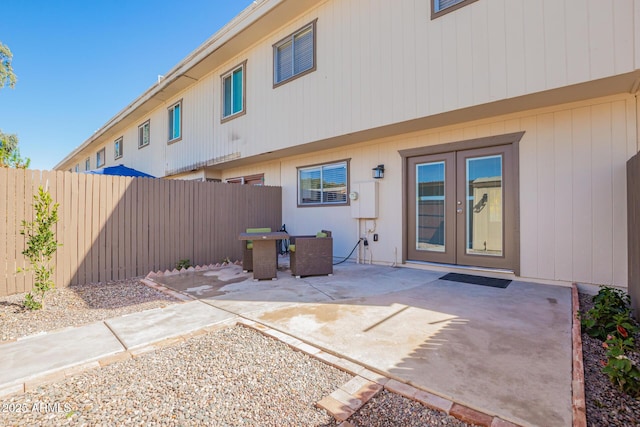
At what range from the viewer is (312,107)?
6660 millimetres

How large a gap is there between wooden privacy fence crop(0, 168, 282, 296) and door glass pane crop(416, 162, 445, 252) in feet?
13.8

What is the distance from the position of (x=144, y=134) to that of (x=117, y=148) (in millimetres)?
3887

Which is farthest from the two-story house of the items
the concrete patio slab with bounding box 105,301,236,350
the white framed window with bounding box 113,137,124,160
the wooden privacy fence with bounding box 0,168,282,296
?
the white framed window with bounding box 113,137,124,160

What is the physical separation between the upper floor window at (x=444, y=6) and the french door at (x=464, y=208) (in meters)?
2.23

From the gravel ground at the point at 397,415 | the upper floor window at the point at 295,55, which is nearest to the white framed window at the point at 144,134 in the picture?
the upper floor window at the point at 295,55

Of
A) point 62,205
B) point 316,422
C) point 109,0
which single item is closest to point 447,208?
point 316,422

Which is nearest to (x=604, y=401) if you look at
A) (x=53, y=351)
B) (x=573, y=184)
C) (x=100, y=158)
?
(x=573, y=184)

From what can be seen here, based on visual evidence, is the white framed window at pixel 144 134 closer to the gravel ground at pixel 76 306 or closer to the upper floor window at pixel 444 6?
the gravel ground at pixel 76 306

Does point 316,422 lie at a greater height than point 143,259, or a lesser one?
lesser

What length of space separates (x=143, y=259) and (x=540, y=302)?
21.7 ft

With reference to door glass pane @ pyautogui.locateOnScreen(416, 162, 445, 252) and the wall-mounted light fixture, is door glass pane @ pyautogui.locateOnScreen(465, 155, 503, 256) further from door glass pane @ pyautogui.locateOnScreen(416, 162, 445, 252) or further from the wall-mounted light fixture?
the wall-mounted light fixture

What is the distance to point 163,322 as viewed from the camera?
3289 mm

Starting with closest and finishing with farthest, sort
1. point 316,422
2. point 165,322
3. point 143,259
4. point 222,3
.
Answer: point 316,422, point 165,322, point 143,259, point 222,3

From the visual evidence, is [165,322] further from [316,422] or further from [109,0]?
[109,0]
